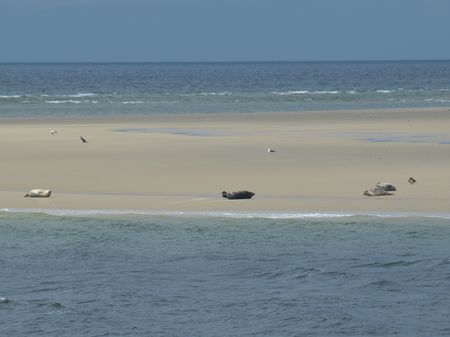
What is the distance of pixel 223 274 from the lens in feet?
36.2

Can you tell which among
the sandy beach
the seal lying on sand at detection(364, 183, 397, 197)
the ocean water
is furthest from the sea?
the seal lying on sand at detection(364, 183, 397, 197)

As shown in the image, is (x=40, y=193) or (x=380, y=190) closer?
(x=380, y=190)

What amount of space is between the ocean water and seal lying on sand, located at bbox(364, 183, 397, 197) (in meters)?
1.80

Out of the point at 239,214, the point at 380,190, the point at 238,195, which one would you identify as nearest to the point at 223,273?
the point at 239,214

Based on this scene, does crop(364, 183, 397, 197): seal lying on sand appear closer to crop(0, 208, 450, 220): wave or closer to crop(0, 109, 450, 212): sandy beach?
crop(0, 109, 450, 212): sandy beach

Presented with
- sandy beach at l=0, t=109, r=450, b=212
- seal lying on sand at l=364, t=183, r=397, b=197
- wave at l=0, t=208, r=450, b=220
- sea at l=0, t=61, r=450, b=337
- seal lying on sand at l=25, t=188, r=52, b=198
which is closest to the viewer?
sea at l=0, t=61, r=450, b=337

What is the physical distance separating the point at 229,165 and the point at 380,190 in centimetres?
477

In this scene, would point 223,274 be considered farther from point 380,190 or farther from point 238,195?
point 380,190

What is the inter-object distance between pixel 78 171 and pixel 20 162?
84.1 inches

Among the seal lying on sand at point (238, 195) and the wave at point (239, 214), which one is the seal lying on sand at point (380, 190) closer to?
the wave at point (239, 214)

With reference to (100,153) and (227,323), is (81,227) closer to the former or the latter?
(227,323)

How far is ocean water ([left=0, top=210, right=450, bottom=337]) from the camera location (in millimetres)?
9281

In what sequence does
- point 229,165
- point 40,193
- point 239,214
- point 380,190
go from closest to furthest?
point 239,214, point 380,190, point 40,193, point 229,165

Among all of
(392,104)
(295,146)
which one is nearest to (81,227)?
(295,146)
